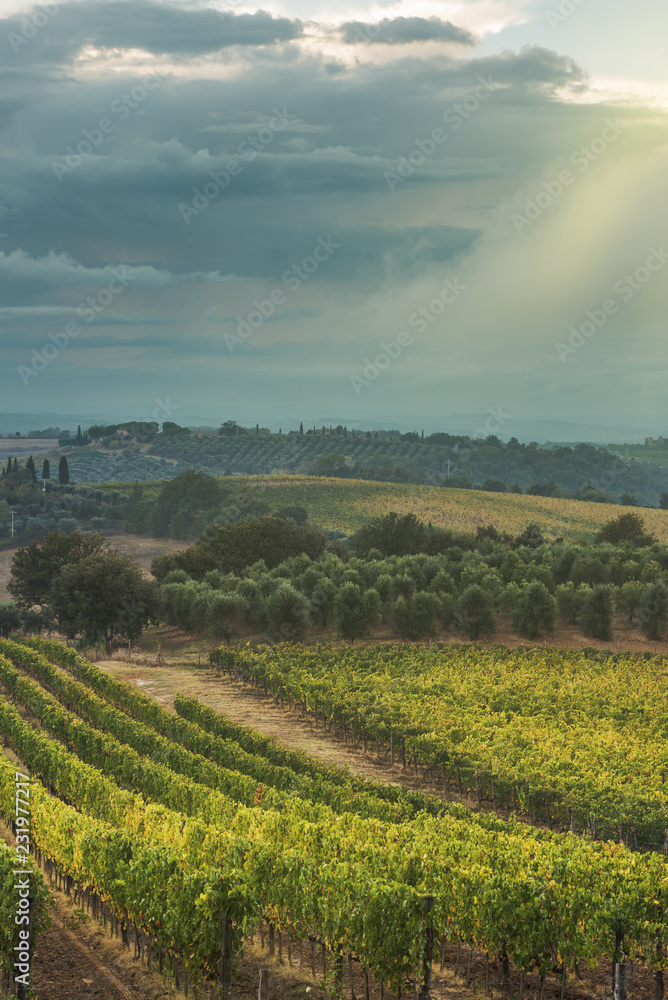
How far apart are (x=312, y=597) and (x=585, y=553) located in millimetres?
31362

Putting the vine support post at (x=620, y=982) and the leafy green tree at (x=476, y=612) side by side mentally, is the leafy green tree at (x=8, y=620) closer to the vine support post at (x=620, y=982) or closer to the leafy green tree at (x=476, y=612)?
the leafy green tree at (x=476, y=612)

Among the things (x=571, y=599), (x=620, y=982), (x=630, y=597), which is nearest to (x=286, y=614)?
(x=571, y=599)

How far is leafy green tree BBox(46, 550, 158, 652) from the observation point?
75375mm

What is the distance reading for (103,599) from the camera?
249 feet

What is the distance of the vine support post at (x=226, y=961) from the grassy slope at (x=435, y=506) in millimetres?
137955

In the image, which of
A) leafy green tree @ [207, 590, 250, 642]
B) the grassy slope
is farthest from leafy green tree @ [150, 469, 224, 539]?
leafy green tree @ [207, 590, 250, 642]

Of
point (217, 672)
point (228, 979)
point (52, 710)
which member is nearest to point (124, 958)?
point (228, 979)

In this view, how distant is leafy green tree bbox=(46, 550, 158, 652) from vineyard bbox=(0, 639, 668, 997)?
17.6 m

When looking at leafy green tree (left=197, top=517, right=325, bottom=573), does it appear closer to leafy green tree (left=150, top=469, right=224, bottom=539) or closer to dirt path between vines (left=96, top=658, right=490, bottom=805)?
dirt path between vines (left=96, top=658, right=490, bottom=805)

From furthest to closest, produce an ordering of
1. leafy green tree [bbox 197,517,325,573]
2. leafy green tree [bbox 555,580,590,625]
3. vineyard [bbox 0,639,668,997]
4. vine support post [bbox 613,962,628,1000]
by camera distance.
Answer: leafy green tree [bbox 197,517,325,573] < leafy green tree [bbox 555,580,590,625] < vineyard [bbox 0,639,668,997] < vine support post [bbox 613,962,628,1000]

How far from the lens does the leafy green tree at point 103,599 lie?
75375mm

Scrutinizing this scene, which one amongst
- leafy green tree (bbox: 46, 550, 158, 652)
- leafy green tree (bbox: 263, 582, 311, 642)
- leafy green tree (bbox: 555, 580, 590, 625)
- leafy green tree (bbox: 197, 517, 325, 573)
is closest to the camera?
leafy green tree (bbox: 263, 582, 311, 642)

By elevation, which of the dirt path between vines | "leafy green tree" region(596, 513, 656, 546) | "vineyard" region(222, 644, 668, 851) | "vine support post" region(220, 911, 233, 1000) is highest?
"leafy green tree" region(596, 513, 656, 546)

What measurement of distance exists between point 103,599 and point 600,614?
45527 millimetres
